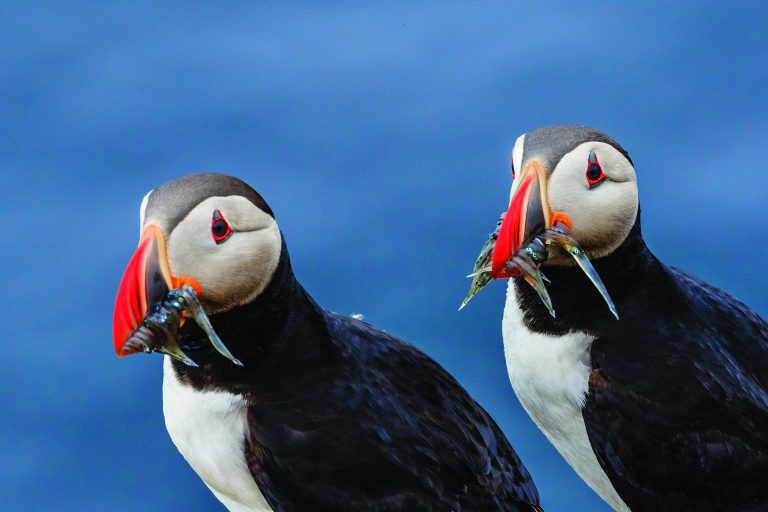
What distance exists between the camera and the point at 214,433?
10.00ft

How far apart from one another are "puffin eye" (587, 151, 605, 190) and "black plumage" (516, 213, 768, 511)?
0.64 ft

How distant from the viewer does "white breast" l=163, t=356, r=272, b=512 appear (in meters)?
3.03

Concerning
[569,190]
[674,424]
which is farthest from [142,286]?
[674,424]

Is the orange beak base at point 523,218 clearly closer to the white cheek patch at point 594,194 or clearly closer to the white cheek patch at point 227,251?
the white cheek patch at point 594,194

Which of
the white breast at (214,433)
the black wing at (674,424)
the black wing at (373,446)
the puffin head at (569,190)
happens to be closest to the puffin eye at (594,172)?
the puffin head at (569,190)

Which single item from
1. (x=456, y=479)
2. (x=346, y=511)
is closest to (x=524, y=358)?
(x=456, y=479)

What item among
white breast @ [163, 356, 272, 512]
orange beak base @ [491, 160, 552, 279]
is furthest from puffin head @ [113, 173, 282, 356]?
orange beak base @ [491, 160, 552, 279]

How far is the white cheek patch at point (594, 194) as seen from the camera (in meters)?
3.02

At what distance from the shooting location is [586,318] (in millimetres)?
3219

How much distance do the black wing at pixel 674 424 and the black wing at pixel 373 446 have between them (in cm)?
28

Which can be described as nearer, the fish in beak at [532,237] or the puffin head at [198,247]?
the puffin head at [198,247]

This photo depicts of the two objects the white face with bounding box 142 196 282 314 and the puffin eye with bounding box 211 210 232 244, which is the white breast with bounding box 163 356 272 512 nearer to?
the white face with bounding box 142 196 282 314

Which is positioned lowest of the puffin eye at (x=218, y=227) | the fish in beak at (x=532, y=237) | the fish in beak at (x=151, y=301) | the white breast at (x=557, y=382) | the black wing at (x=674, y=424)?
the black wing at (x=674, y=424)

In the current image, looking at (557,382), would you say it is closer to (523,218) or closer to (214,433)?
(523,218)
